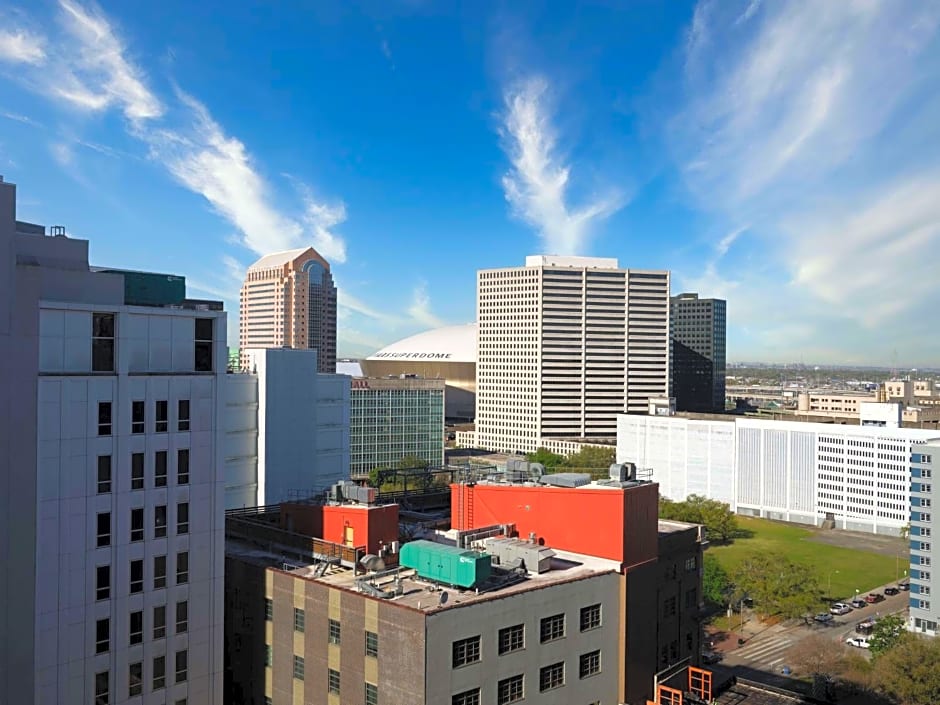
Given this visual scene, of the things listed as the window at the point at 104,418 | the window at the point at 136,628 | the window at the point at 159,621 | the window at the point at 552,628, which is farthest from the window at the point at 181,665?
the window at the point at 552,628

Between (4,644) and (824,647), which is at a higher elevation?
(4,644)

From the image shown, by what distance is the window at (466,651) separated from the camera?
94.8 feet

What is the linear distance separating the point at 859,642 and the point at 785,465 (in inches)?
2664

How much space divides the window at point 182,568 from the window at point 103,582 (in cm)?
303

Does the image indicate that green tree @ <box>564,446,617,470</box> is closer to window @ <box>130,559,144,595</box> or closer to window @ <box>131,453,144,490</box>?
window @ <box>130,559,144,595</box>

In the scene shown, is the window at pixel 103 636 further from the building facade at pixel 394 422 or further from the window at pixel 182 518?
the building facade at pixel 394 422

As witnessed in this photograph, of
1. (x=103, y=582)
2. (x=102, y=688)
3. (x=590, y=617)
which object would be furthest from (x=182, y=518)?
(x=590, y=617)

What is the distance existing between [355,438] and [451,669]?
133 m

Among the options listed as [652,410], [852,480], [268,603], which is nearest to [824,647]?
[268,603]

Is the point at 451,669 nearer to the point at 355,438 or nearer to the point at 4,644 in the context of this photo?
the point at 4,644

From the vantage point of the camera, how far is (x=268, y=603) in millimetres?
35344

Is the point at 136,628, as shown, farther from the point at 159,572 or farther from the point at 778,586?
the point at 778,586

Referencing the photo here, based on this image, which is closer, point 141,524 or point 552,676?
point 141,524

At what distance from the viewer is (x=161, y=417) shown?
33000mm
